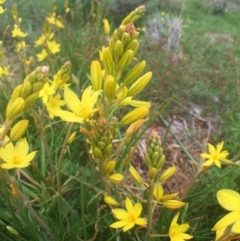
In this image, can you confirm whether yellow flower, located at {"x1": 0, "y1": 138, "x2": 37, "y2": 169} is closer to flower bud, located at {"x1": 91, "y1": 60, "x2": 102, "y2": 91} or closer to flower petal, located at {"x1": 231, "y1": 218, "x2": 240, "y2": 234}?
flower bud, located at {"x1": 91, "y1": 60, "x2": 102, "y2": 91}

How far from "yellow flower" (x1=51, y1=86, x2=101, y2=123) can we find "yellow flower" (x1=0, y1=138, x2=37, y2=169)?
0.10 meters

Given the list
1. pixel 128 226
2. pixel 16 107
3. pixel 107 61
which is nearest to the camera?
pixel 16 107

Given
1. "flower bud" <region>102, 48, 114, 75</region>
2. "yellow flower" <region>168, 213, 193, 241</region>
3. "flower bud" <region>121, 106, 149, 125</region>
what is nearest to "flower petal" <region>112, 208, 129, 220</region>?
"yellow flower" <region>168, 213, 193, 241</region>

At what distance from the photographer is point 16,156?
900 millimetres

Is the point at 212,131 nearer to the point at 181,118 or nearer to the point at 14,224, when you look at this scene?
the point at 181,118

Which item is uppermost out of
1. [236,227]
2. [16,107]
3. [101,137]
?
[16,107]

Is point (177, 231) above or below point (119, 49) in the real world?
below

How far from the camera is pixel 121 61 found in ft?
2.85

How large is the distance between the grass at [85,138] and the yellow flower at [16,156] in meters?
0.20

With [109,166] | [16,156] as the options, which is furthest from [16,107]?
[109,166]

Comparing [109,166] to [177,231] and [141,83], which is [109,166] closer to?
[141,83]

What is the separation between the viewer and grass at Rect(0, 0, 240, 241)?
4.19 ft

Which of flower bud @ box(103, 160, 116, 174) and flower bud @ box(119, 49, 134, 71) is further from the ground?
flower bud @ box(119, 49, 134, 71)

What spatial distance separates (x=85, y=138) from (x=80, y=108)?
21.5 inches
